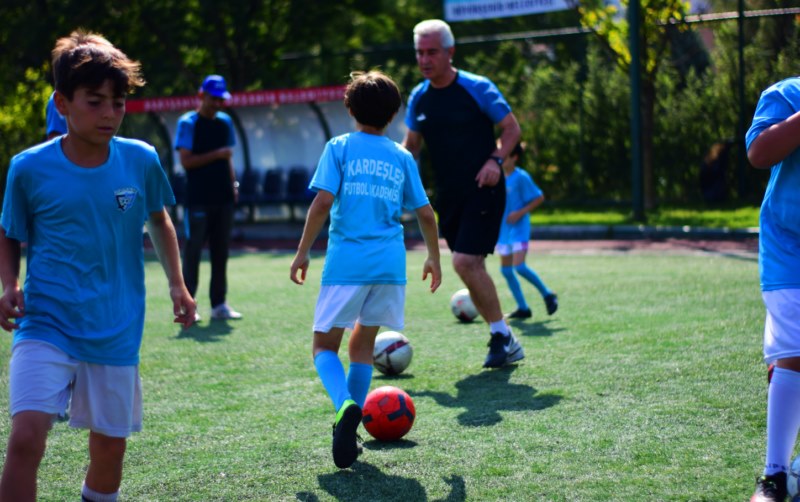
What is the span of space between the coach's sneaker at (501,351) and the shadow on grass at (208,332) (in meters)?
2.69

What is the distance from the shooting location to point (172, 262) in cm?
397

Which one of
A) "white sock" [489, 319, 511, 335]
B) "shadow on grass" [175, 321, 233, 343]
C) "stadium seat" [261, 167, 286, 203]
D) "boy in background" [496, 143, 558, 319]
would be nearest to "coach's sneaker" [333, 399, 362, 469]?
"white sock" [489, 319, 511, 335]

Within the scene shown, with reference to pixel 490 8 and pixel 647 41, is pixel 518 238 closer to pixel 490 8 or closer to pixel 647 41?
pixel 647 41

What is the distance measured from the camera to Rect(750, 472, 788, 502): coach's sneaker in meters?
3.87

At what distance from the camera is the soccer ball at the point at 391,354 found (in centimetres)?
683

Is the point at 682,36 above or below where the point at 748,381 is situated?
above

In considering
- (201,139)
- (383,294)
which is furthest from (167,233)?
(201,139)

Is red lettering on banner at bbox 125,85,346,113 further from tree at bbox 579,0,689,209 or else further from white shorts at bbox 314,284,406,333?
white shorts at bbox 314,284,406,333

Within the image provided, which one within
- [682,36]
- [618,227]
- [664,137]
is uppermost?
[682,36]

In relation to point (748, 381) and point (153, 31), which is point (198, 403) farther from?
point (153, 31)

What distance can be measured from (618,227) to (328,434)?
1251 cm

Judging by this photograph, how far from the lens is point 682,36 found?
65.1ft

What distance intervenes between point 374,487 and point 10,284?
174 centimetres

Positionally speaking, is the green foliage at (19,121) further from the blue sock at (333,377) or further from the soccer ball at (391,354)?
the blue sock at (333,377)
